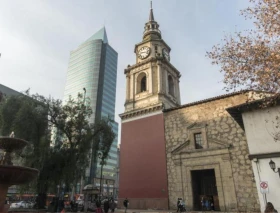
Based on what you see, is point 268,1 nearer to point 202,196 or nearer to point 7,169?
point 7,169

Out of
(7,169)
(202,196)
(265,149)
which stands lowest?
(202,196)

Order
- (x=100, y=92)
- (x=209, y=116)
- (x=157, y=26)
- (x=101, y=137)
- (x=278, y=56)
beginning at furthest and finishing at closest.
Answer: (x=100, y=92) → (x=157, y=26) → (x=209, y=116) → (x=101, y=137) → (x=278, y=56)

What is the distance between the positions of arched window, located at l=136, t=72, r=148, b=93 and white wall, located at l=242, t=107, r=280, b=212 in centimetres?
1542

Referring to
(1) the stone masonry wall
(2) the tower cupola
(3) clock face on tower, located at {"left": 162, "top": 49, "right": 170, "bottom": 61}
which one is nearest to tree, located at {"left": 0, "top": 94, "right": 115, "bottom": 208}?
(1) the stone masonry wall

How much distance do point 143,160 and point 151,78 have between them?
10.1m

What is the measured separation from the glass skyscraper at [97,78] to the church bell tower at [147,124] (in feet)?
167

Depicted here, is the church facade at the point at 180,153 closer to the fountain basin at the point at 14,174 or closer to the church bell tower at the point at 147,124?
the church bell tower at the point at 147,124

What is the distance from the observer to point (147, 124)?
81.0 feet

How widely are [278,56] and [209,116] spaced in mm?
13792

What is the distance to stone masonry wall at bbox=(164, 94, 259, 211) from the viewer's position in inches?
686

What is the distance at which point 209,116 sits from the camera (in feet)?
69.2

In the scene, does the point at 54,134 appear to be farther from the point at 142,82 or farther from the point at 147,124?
the point at 142,82

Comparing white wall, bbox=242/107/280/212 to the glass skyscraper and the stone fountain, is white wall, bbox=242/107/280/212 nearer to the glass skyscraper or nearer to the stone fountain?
the stone fountain

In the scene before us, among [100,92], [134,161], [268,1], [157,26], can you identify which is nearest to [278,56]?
[268,1]
